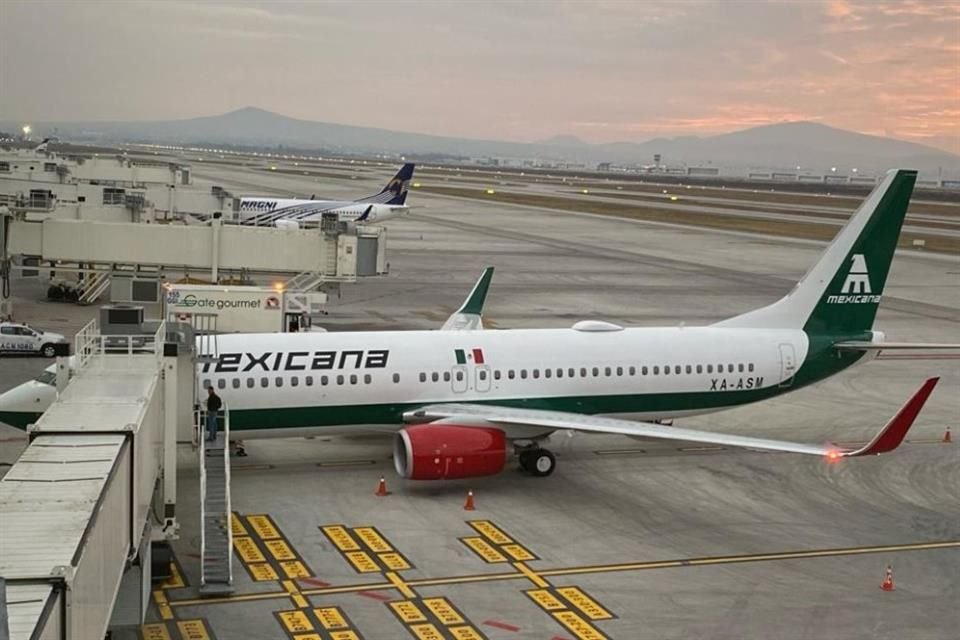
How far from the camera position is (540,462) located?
29.0 m

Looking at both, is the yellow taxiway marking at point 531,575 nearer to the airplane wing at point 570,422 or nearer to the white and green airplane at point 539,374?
the white and green airplane at point 539,374

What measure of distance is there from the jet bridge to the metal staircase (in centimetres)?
139

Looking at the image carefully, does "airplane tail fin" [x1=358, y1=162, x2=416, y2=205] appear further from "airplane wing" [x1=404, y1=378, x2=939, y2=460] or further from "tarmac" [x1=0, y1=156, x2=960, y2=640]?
"airplane wing" [x1=404, y1=378, x2=939, y2=460]

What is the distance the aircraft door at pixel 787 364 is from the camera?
32094mm

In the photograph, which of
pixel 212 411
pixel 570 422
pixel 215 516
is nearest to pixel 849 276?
pixel 570 422

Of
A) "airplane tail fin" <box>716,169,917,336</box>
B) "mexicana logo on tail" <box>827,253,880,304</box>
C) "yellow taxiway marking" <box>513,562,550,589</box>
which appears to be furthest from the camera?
"mexicana logo on tail" <box>827,253,880,304</box>

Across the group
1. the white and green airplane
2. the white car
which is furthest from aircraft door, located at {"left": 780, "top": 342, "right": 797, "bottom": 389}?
the white car

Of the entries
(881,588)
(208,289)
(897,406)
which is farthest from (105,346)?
(897,406)

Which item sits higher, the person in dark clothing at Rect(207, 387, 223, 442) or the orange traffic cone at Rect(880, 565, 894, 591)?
the person in dark clothing at Rect(207, 387, 223, 442)

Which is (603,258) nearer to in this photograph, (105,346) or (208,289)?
(208,289)

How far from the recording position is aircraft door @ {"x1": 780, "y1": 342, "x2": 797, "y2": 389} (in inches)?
1264

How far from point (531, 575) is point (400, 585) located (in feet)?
8.80

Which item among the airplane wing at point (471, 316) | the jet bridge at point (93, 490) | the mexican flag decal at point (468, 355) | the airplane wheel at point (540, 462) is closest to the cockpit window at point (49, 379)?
the jet bridge at point (93, 490)

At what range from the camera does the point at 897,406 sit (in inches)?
1542
